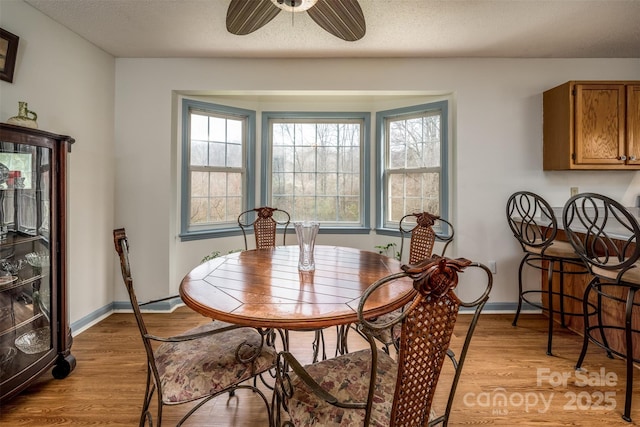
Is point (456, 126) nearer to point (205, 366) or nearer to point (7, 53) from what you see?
point (205, 366)

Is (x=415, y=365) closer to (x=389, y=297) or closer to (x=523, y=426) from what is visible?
(x=389, y=297)

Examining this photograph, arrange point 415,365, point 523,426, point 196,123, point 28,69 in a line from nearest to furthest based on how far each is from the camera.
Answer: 1. point 415,365
2. point 523,426
3. point 28,69
4. point 196,123

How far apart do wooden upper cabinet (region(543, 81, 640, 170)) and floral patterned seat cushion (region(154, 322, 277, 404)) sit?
310 centimetres

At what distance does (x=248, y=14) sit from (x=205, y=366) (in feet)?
6.18

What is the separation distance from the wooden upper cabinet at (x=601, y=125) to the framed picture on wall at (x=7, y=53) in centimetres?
430

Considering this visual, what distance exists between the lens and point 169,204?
3229 millimetres

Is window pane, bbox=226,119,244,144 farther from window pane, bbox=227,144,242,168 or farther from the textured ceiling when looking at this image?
the textured ceiling

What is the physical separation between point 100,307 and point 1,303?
1347mm

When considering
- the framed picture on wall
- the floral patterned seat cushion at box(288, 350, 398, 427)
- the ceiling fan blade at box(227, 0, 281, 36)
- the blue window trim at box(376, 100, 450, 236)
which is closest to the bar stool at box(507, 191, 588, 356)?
the blue window trim at box(376, 100, 450, 236)

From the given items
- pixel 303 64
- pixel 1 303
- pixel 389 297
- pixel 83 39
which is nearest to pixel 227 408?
pixel 389 297

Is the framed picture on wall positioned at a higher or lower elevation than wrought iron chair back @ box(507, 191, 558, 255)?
higher

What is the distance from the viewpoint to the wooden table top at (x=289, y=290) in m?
1.14

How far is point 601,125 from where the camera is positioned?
2.86 meters

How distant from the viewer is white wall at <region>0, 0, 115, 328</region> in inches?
90.0
